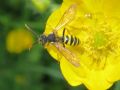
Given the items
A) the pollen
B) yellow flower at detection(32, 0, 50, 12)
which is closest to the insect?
the pollen

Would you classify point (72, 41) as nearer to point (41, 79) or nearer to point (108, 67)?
point (108, 67)

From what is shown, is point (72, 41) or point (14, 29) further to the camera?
point (14, 29)

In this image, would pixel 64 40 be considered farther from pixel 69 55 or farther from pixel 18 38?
pixel 18 38

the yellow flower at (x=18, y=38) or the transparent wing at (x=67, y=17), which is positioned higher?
the transparent wing at (x=67, y=17)

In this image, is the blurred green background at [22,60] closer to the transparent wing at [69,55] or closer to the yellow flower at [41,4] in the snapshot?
the yellow flower at [41,4]

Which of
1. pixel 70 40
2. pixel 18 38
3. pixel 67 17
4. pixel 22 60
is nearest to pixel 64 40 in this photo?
pixel 70 40

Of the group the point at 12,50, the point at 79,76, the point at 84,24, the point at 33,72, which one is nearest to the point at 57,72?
the point at 33,72

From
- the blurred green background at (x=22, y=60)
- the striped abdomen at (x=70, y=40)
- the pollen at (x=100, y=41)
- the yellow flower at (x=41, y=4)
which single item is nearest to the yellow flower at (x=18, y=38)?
the blurred green background at (x=22, y=60)
